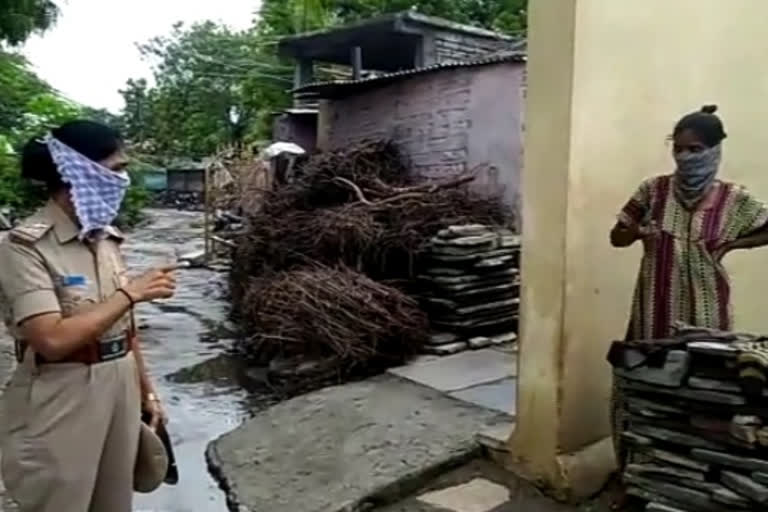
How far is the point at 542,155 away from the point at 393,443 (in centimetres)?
171

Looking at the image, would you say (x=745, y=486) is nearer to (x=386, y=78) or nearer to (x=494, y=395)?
(x=494, y=395)

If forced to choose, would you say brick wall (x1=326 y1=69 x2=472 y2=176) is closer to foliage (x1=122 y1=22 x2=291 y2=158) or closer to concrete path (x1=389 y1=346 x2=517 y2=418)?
concrete path (x1=389 y1=346 x2=517 y2=418)

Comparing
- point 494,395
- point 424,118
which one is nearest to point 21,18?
point 424,118

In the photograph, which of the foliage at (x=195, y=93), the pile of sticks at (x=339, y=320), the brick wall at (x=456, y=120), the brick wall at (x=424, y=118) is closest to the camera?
the pile of sticks at (x=339, y=320)

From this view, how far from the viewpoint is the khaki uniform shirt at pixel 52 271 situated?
7.57 ft

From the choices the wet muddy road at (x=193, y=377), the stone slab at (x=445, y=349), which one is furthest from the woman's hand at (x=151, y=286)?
the stone slab at (x=445, y=349)

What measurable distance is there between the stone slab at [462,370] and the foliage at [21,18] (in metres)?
6.66

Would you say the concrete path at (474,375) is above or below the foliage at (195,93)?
below

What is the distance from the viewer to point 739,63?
4.38 metres

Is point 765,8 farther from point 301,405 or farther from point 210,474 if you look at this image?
point 210,474

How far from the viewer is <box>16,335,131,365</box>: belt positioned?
2.38m

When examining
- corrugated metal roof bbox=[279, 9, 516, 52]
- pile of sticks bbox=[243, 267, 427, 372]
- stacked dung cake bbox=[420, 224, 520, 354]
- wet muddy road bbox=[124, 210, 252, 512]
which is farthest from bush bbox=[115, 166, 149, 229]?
stacked dung cake bbox=[420, 224, 520, 354]

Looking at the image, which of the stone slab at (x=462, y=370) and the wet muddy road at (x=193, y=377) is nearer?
the wet muddy road at (x=193, y=377)

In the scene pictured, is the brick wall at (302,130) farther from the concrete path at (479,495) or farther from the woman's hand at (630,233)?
the woman's hand at (630,233)
